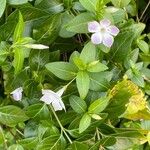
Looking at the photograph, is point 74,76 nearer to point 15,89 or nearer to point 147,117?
point 15,89

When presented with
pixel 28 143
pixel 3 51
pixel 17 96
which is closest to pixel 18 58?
pixel 3 51

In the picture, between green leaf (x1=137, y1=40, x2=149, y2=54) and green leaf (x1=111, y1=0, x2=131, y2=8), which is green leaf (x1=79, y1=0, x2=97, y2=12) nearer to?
green leaf (x1=111, y1=0, x2=131, y2=8)

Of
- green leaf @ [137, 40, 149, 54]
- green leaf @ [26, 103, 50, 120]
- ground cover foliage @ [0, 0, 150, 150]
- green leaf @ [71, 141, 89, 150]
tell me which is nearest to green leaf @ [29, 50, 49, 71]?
ground cover foliage @ [0, 0, 150, 150]

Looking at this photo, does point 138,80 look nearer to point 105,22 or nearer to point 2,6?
point 105,22

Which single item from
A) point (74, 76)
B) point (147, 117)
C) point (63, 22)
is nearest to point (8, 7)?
point (63, 22)

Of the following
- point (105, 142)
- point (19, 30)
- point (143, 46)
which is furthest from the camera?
point (143, 46)

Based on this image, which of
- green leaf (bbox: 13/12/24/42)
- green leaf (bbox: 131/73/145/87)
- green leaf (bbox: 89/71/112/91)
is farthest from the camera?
green leaf (bbox: 131/73/145/87)
